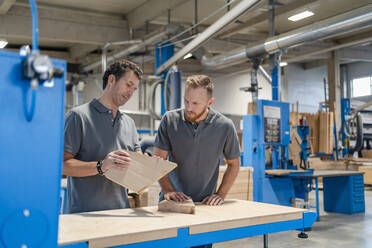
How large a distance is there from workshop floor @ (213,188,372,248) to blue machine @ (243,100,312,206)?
2.04 feet

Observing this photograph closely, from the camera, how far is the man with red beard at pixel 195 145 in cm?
205

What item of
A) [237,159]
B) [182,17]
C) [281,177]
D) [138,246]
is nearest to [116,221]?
[138,246]

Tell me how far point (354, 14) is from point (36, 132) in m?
4.96

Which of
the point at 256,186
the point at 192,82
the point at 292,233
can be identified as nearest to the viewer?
the point at 192,82

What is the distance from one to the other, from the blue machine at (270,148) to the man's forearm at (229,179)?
10.9ft

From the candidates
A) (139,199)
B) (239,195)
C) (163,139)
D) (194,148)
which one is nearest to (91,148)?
(163,139)

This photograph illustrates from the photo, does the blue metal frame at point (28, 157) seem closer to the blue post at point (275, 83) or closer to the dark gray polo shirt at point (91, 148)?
the dark gray polo shirt at point (91, 148)

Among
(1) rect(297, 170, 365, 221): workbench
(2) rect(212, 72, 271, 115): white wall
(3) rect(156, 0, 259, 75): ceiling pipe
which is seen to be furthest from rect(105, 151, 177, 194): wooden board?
(2) rect(212, 72, 271, 115): white wall

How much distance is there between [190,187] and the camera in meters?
2.08

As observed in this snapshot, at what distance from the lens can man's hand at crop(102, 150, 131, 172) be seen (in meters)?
1.54

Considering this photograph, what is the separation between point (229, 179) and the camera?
2.17 meters

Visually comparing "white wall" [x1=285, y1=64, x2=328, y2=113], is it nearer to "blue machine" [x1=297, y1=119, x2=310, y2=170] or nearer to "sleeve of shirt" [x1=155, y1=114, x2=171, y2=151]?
"blue machine" [x1=297, y1=119, x2=310, y2=170]

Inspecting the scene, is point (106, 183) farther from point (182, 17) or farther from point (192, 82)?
point (182, 17)

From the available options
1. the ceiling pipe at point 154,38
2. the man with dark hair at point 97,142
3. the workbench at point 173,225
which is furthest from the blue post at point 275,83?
the man with dark hair at point 97,142
